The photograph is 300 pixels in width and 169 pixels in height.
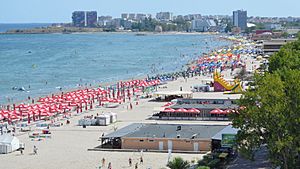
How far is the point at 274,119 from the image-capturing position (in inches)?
977

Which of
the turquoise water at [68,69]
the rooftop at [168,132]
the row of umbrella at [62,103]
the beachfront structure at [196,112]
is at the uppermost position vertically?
the rooftop at [168,132]

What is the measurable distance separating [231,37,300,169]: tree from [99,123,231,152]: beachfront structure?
10111 millimetres

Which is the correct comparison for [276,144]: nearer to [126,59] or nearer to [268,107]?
[268,107]

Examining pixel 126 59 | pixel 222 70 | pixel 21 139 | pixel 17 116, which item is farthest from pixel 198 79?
pixel 126 59

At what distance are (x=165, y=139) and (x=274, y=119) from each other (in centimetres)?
1283

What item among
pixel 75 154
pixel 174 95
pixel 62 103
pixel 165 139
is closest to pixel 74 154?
pixel 75 154

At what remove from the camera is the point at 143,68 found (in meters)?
106

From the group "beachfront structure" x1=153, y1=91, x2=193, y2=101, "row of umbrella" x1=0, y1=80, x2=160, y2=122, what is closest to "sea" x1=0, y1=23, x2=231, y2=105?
"row of umbrella" x1=0, y1=80, x2=160, y2=122

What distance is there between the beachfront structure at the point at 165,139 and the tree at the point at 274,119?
10111 mm

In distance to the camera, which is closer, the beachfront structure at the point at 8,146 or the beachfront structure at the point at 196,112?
the beachfront structure at the point at 8,146

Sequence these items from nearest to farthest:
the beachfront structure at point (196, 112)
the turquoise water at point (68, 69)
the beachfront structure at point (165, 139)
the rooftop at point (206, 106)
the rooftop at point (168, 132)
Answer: the beachfront structure at point (165, 139) → the rooftop at point (168, 132) → the beachfront structure at point (196, 112) → the rooftop at point (206, 106) → the turquoise water at point (68, 69)

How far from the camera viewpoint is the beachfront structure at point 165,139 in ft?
120

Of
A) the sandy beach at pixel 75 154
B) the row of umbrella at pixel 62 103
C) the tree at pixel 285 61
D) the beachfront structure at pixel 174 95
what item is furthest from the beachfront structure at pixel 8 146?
the beachfront structure at pixel 174 95

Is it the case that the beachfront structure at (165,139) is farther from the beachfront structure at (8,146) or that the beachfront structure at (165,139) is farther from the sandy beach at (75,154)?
the beachfront structure at (8,146)
